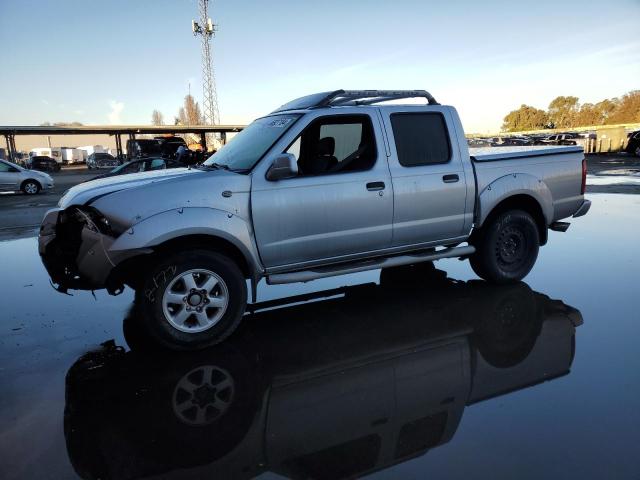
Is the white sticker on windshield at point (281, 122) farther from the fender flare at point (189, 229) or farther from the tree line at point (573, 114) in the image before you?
the tree line at point (573, 114)

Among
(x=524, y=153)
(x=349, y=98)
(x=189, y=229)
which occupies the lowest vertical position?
(x=189, y=229)

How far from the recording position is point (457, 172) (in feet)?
16.1

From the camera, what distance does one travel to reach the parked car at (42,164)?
1766 inches

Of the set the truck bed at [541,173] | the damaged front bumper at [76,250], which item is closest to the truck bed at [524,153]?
the truck bed at [541,173]

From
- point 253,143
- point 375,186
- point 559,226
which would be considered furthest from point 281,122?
point 559,226

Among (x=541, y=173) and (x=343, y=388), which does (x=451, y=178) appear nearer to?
(x=541, y=173)

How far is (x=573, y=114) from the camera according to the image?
373 ft

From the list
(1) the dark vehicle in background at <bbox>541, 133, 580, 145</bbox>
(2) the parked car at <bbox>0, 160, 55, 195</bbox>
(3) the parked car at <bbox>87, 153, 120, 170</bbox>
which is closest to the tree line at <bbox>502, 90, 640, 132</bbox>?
(1) the dark vehicle in background at <bbox>541, 133, 580, 145</bbox>

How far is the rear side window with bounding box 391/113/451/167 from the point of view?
474 centimetres

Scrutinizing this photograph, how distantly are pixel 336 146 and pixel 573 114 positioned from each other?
12864cm

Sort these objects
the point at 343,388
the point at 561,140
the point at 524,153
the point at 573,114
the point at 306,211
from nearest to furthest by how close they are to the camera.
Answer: the point at 343,388 → the point at 306,211 → the point at 524,153 → the point at 561,140 → the point at 573,114

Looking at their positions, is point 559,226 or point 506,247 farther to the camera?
point 559,226

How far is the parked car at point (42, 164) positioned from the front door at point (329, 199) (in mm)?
47846

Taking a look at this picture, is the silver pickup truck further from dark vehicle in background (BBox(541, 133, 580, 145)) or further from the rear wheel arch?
dark vehicle in background (BBox(541, 133, 580, 145))
